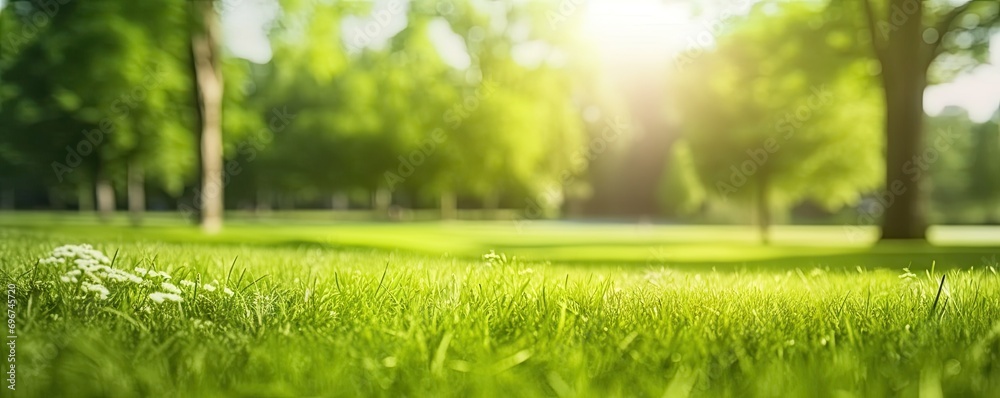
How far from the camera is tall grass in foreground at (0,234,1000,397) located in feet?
9.78

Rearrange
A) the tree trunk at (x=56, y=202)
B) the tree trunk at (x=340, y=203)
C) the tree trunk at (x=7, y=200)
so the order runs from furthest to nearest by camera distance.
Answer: the tree trunk at (x=340, y=203)
the tree trunk at (x=7, y=200)
the tree trunk at (x=56, y=202)

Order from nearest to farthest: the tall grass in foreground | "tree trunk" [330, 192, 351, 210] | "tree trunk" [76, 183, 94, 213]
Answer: the tall grass in foreground
"tree trunk" [76, 183, 94, 213]
"tree trunk" [330, 192, 351, 210]

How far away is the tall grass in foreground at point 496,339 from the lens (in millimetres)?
2980

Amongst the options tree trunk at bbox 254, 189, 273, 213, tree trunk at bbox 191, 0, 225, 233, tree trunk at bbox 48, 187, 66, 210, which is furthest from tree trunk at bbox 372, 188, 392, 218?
tree trunk at bbox 191, 0, 225, 233

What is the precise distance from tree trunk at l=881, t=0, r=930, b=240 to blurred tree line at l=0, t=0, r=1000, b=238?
0.03 m

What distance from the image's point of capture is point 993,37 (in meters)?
16.7

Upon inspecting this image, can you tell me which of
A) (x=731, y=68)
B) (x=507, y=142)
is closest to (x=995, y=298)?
(x=731, y=68)

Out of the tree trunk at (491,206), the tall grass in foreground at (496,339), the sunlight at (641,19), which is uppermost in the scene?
the sunlight at (641,19)

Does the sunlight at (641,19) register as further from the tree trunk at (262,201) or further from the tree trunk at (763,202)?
the tree trunk at (262,201)

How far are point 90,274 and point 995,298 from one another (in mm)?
5692

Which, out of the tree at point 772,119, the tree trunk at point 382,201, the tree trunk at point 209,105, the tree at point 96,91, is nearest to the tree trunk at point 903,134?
the tree at point 772,119

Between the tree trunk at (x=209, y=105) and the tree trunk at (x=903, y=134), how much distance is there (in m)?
15.1

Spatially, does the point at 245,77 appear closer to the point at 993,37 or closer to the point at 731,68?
the point at 731,68

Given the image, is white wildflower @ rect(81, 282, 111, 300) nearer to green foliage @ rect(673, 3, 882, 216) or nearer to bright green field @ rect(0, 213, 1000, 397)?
bright green field @ rect(0, 213, 1000, 397)
